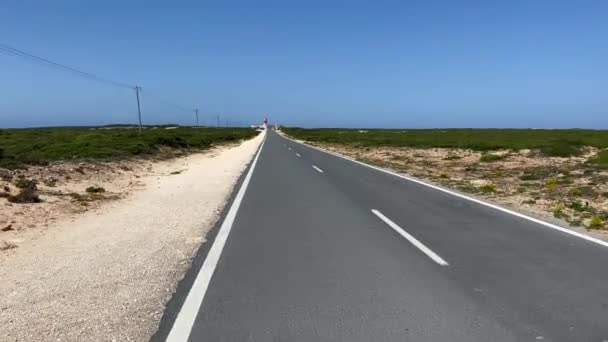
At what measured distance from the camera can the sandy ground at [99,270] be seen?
14.7ft

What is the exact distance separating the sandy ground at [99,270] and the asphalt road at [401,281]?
567 millimetres

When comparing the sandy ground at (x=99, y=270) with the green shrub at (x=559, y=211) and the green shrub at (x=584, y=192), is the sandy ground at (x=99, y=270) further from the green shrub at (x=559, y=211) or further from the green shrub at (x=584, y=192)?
the green shrub at (x=584, y=192)

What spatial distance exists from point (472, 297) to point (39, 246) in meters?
6.40

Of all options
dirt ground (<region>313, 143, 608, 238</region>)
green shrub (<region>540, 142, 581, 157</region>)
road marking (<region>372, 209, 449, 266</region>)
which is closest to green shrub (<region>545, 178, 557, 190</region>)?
dirt ground (<region>313, 143, 608, 238</region>)

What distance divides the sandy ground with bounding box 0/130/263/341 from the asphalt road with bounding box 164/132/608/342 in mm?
567

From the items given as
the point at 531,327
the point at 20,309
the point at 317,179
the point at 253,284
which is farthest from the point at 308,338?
the point at 317,179

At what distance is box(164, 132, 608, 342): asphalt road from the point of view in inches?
171

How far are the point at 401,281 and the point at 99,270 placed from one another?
12.3 feet

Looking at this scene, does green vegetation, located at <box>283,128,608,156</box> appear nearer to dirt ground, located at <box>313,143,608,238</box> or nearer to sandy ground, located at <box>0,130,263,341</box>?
dirt ground, located at <box>313,143,608,238</box>

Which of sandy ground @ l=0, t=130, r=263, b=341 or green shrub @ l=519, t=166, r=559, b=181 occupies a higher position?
sandy ground @ l=0, t=130, r=263, b=341

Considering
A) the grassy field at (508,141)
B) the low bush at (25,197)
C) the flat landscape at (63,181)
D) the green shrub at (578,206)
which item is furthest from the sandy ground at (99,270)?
the grassy field at (508,141)

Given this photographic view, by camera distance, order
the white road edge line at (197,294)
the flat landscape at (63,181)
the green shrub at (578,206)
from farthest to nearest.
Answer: the green shrub at (578,206), the flat landscape at (63,181), the white road edge line at (197,294)

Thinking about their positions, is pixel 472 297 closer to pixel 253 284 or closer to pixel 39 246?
pixel 253 284

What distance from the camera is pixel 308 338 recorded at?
→ 4148 millimetres
